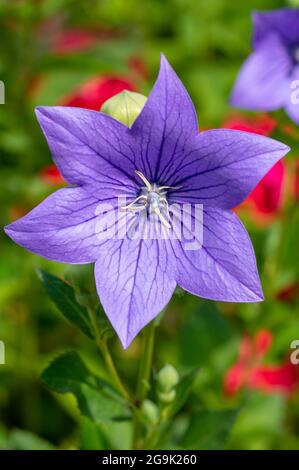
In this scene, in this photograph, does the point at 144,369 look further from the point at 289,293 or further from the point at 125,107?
the point at 289,293

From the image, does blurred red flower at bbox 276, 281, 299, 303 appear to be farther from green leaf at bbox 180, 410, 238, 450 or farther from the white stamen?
the white stamen

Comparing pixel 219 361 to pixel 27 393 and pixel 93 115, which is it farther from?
pixel 93 115

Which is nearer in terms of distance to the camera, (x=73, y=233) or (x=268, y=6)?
(x=73, y=233)

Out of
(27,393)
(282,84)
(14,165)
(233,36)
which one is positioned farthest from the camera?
(233,36)

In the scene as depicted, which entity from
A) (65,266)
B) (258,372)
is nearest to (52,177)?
(65,266)

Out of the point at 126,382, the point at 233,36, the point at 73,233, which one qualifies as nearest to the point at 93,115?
the point at 73,233

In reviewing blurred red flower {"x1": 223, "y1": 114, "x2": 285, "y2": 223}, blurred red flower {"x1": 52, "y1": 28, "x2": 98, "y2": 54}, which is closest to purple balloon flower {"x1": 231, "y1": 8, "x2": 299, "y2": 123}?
blurred red flower {"x1": 223, "y1": 114, "x2": 285, "y2": 223}
